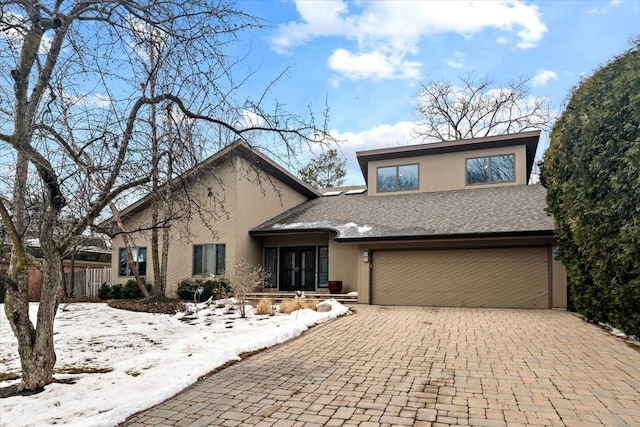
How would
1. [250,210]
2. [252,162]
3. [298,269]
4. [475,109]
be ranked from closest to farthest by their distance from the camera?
[252,162] → [250,210] → [298,269] → [475,109]

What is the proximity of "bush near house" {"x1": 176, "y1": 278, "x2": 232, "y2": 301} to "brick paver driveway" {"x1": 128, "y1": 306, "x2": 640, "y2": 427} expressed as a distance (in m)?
7.04

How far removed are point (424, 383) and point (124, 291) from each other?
1393 centimetres

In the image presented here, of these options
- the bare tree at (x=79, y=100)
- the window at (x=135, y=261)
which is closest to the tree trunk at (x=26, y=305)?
the bare tree at (x=79, y=100)

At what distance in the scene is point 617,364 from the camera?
577 centimetres

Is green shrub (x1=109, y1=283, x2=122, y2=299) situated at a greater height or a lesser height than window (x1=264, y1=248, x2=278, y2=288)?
lesser

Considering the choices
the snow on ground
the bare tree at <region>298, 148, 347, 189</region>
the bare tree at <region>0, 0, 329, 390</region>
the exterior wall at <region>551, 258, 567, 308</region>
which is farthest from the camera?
the bare tree at <region>298, 148, 347, 189</region>

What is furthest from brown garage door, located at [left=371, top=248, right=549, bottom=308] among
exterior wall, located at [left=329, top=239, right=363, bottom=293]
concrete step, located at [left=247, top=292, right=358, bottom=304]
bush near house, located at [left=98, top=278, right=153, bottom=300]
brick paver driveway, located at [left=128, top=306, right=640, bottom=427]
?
bush near house, located at [left=98, top=278, right=153, bottom=300]

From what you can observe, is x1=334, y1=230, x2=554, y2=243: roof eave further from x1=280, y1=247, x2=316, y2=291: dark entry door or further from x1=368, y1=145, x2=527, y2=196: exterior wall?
x1=368, y1=145, x2=527, y2=196: exterior wall

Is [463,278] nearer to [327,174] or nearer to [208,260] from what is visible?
[208,260]

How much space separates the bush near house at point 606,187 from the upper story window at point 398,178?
7554 millimetres

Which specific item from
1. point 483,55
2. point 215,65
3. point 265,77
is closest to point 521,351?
point 265,77

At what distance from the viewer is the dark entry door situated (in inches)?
653

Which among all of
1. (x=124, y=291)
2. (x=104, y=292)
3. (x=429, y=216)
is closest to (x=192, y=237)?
(x=124, y=291)

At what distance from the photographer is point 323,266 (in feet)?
53.7
